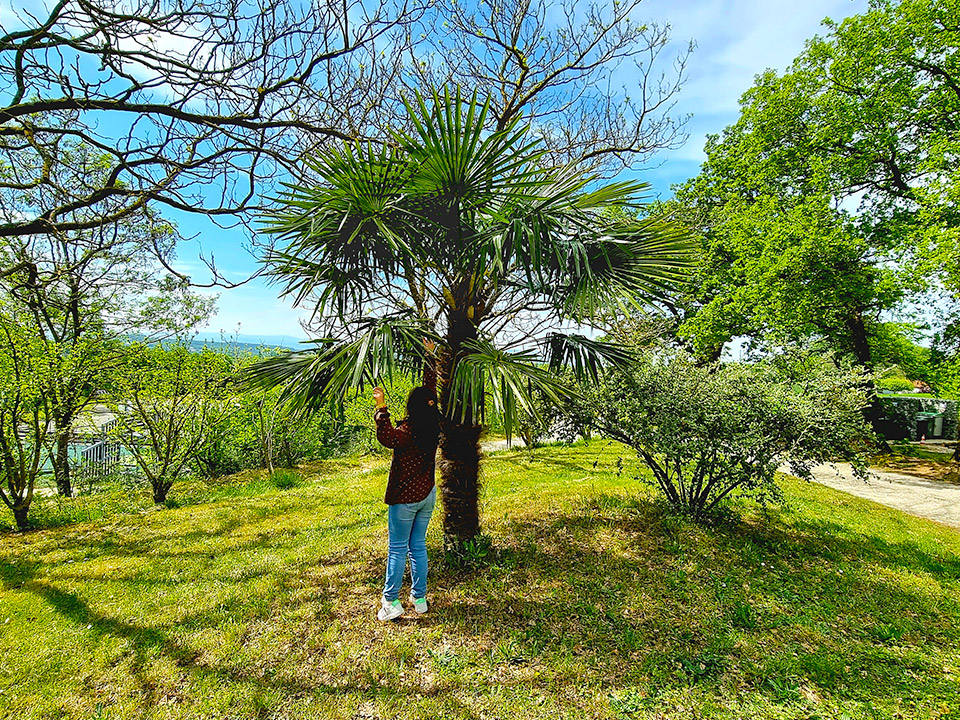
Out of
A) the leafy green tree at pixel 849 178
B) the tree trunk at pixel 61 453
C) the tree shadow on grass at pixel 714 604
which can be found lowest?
the tree shadow on grass at pixel 714 604

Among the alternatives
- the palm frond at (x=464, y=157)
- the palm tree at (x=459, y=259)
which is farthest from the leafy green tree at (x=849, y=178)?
the palm frond at (x=464, y=157)

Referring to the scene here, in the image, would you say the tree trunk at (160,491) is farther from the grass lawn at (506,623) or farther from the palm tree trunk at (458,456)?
the palm tree trunk at (458,456)

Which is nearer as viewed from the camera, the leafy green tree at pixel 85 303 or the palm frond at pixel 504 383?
the palm frond at pixel 504 383

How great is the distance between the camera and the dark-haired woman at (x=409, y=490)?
3.43 meters

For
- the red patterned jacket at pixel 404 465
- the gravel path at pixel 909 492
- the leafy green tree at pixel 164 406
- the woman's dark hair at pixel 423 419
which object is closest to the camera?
the red patterned jacket at pixel 404 465

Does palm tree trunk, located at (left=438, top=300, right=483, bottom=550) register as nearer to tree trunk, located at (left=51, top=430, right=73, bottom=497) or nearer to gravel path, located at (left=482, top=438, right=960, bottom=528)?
gravel path, located at (left=482, top=438, right=960, bottom=528)

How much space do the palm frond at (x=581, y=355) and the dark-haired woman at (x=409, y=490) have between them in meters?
1.53

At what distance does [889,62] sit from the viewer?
11.4m

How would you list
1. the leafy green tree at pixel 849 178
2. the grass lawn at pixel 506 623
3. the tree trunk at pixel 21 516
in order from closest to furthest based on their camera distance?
1. the grass lawn at pixel 506 623
2. the tree trunk at pixel 21 516
3. the leafy green tree at pixel 849 178

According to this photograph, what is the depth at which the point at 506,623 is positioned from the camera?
3500mm

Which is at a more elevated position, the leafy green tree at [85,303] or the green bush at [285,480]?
the leafy green tree at [85,303]

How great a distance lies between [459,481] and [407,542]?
0.95 metres

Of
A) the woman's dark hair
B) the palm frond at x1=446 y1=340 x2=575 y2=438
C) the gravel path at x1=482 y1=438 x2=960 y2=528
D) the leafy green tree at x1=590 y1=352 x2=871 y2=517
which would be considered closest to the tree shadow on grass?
the leafy green tree at x1=590 y1=352 x2=871 y2=517

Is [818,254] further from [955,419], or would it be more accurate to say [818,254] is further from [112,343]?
[112,343]
